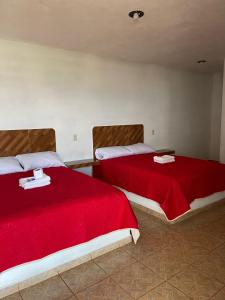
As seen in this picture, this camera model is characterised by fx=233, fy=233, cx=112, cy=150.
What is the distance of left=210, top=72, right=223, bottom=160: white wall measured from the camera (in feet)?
19.2

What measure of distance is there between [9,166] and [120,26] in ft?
7.05

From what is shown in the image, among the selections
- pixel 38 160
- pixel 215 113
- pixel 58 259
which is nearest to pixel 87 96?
pixel 38 160

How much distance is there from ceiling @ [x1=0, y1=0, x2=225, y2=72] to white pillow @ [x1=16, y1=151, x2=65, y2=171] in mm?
1539

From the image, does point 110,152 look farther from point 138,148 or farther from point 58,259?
point 58,259

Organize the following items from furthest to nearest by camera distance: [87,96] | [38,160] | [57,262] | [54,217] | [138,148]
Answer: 1. [138,148]
2. [87,96]
3. [38,160]
4. [57,262]
5. [54,217]

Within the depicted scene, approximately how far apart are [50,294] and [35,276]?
20 cm

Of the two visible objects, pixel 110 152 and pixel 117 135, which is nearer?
pixel 110 152

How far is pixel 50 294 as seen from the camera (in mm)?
1705

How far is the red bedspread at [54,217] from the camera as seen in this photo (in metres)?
1.67

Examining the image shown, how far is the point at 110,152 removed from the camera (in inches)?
155

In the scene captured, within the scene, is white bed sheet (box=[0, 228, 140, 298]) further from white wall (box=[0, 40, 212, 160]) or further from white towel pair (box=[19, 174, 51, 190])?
white wall (box=[0, 40, 212, 160])

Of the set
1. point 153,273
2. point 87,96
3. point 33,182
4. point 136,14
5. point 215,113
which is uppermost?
point 136,14

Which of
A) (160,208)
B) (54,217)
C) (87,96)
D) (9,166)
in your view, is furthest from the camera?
(87,96)

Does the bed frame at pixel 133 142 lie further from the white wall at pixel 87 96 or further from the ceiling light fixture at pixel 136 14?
the ceiling light fixture at pixel 136 14
